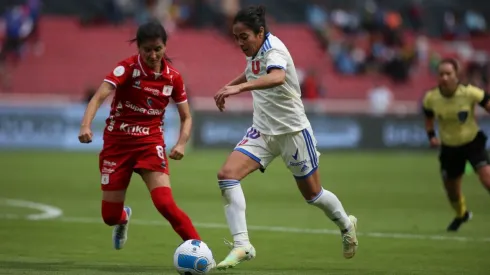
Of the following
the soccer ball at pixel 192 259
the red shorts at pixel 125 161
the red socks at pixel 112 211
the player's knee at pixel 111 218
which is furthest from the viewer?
the player's knee at pixel 111 218

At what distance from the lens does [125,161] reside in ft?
31.0

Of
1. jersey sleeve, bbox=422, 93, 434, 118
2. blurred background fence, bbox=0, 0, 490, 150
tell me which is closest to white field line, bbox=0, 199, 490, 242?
jersey sleeve, bbox=422, 93, 434, 118

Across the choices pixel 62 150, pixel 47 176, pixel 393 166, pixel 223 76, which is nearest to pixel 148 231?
pixel 47 176

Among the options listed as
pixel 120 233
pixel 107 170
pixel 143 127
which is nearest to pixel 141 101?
pixel 143 127

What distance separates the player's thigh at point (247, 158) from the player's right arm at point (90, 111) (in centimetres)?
137

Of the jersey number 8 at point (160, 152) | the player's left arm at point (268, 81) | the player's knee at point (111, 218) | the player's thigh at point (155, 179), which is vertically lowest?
the player's knee at point (111, 218)

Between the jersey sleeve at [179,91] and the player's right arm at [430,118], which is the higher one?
the jersey sleeve at [179,91]

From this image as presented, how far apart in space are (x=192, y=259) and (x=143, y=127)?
1574 mm

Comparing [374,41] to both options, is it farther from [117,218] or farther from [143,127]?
[143,127]

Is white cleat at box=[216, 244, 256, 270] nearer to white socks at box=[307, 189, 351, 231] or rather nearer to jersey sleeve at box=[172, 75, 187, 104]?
white socks at box=[307, 189, 351, 231]

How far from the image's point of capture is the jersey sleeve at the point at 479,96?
12.8 metres

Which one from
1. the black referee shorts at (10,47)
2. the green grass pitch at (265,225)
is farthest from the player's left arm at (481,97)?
the black referee shorts at (10,47)

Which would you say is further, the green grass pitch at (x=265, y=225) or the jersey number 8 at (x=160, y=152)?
the green grass pitch at (x=265, y=225)

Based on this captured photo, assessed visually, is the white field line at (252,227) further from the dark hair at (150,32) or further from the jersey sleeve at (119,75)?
the dark hair at (150,32)
